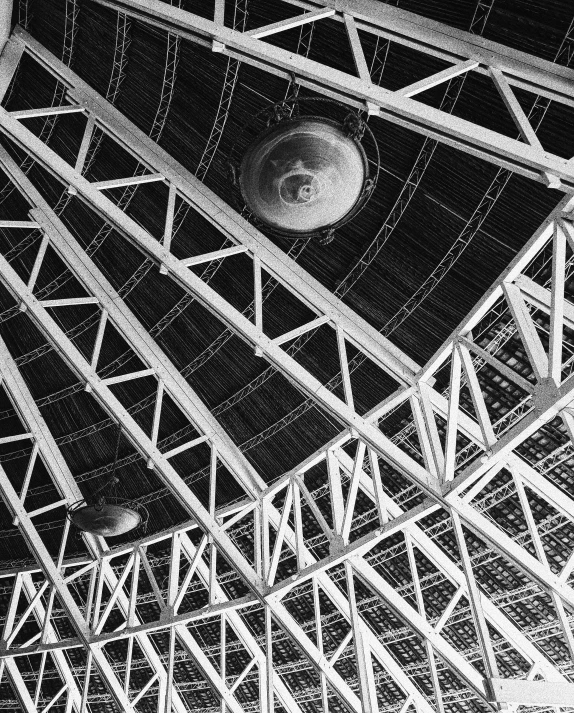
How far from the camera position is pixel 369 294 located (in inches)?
673

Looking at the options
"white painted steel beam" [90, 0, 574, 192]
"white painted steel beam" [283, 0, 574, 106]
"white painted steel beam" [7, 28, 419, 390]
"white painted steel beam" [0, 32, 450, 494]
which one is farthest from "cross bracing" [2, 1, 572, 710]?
"white painted steel beam" [283, 0, 574, 106]

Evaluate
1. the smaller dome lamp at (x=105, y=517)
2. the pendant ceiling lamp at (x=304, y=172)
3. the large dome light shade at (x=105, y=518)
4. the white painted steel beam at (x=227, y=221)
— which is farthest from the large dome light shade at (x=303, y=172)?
the large dome light shade at (x=105, y=518)

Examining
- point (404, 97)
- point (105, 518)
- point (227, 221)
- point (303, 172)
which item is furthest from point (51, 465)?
point (404, 97)

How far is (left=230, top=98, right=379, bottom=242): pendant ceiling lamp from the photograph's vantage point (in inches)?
396

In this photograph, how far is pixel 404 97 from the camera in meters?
10.8

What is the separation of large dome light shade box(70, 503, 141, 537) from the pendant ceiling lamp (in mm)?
10688

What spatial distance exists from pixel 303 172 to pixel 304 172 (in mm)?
14

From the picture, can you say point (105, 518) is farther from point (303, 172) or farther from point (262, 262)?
point (303, 172)

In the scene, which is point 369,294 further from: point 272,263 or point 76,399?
point 76,399

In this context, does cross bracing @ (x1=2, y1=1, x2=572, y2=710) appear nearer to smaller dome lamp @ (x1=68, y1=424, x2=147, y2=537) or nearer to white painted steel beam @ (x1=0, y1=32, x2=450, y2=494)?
white painted steel beam @ (x1=0, y1=32, x2=450, y2=494)

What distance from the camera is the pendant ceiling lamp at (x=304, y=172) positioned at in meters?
10.1

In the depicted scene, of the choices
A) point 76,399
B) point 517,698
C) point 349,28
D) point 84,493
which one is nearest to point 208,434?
point 76,399

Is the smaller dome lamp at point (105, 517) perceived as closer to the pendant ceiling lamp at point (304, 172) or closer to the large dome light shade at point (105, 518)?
the large dome light shade at point (105, 518)

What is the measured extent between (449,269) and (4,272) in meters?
11.0
